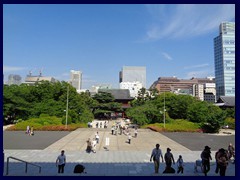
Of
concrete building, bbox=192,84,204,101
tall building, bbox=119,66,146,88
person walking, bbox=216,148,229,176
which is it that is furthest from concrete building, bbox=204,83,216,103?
person walking, bbox=216,148,229,176

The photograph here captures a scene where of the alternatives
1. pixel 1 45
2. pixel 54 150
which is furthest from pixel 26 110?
pixel 1 45

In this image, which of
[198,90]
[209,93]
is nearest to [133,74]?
[198,90]

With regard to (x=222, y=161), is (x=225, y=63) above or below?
above

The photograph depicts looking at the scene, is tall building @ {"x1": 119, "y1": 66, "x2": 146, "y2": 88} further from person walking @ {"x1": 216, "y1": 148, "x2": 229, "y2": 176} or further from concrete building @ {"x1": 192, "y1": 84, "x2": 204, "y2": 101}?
person walking @ {"x1": 216, "y1": 148, "x2": 229, "y2": 176}

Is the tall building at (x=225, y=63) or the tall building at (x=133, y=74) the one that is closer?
the tall building at (x=225, y=63)

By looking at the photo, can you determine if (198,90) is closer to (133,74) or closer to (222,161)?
(133,74)

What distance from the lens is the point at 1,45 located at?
25.8ft

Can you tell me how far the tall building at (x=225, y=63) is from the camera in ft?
382

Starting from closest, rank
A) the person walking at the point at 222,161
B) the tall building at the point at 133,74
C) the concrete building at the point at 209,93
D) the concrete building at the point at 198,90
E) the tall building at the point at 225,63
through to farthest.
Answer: the person walking at the point at 222,161 → the tall building at the point at 225,63 → the concrete building at the point at 209,93 → the concrete building at the point at 198,90 → the tall building at the point at 133,74

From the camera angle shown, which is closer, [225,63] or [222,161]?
[222,161]

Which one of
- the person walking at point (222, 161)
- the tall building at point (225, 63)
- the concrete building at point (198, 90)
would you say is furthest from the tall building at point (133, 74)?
the person walking at point (222, 161)

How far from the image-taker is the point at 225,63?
11994cm

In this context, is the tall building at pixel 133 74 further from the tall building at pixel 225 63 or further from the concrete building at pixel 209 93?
the tall building at pixel 225 63
